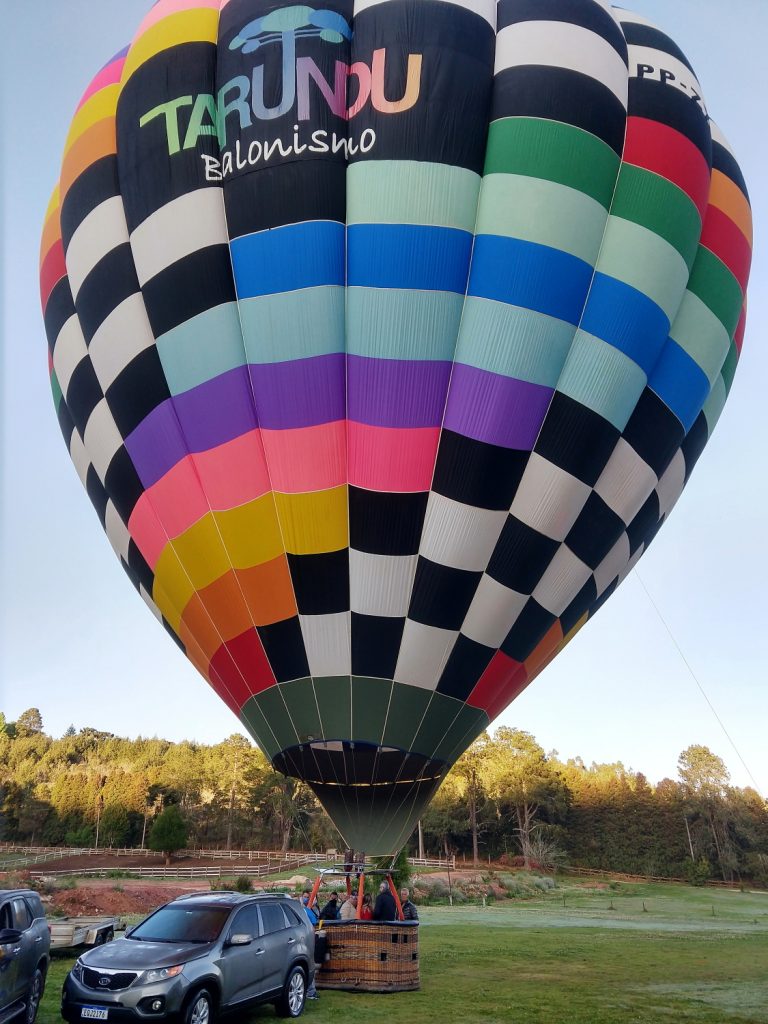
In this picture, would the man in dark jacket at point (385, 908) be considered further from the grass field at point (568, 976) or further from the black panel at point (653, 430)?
the black panel at point (653, 430)

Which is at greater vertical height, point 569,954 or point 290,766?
point 290,766

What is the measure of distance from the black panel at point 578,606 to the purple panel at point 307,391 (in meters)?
3.48

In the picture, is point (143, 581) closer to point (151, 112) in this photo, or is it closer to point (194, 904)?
point (194, 904)

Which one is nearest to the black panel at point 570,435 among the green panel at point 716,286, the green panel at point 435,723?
the green panel at point 716,286

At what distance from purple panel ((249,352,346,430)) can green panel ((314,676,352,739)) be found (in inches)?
102

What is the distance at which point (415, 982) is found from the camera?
7.55m

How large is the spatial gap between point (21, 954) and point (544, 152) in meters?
8.23

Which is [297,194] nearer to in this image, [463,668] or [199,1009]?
[463,668]

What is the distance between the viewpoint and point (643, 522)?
10219 millimetres

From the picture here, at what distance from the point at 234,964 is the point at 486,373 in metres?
5.58

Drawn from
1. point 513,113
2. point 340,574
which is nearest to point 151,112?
point 513,113

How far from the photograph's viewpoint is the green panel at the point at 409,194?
8297mm

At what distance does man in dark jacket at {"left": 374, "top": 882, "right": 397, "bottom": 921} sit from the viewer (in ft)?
25.0

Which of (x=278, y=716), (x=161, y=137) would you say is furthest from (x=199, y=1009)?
(x=161, y=137)
